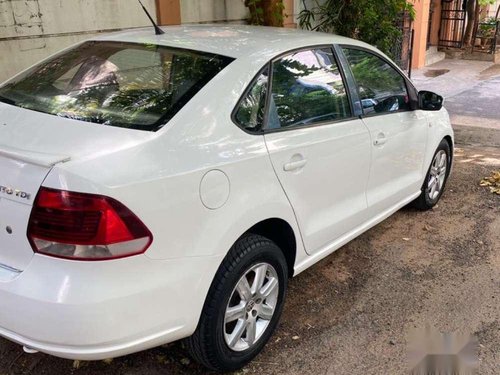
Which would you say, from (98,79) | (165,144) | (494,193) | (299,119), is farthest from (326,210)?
(494,193)

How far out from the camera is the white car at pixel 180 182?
211 centimetres

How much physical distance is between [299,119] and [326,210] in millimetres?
593

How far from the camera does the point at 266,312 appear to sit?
294 cm

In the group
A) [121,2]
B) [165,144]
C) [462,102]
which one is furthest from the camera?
[462,102]

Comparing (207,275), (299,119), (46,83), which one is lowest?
(207,275)

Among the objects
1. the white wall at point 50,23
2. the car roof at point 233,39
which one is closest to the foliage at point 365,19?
the white wall at point 50,23

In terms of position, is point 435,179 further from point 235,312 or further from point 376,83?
point 235,312

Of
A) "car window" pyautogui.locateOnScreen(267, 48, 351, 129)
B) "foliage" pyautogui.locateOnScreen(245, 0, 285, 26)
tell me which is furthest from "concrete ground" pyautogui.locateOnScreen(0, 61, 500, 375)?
"foliage" pyautogui.locateOnScreen(245, 0, 285, 26)

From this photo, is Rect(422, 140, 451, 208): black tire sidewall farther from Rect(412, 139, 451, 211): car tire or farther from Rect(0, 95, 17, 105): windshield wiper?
Rect(0, 95, 17, 105): windshield wiper

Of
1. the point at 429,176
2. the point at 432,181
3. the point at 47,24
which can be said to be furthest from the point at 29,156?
the point at 47,24

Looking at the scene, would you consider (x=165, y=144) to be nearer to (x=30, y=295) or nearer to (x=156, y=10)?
(x=30, y=295)

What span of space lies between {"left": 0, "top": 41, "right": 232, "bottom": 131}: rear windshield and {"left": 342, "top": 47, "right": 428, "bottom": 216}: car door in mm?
1249

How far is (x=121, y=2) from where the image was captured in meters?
6.46

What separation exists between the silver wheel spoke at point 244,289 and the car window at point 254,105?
2.52 feet
